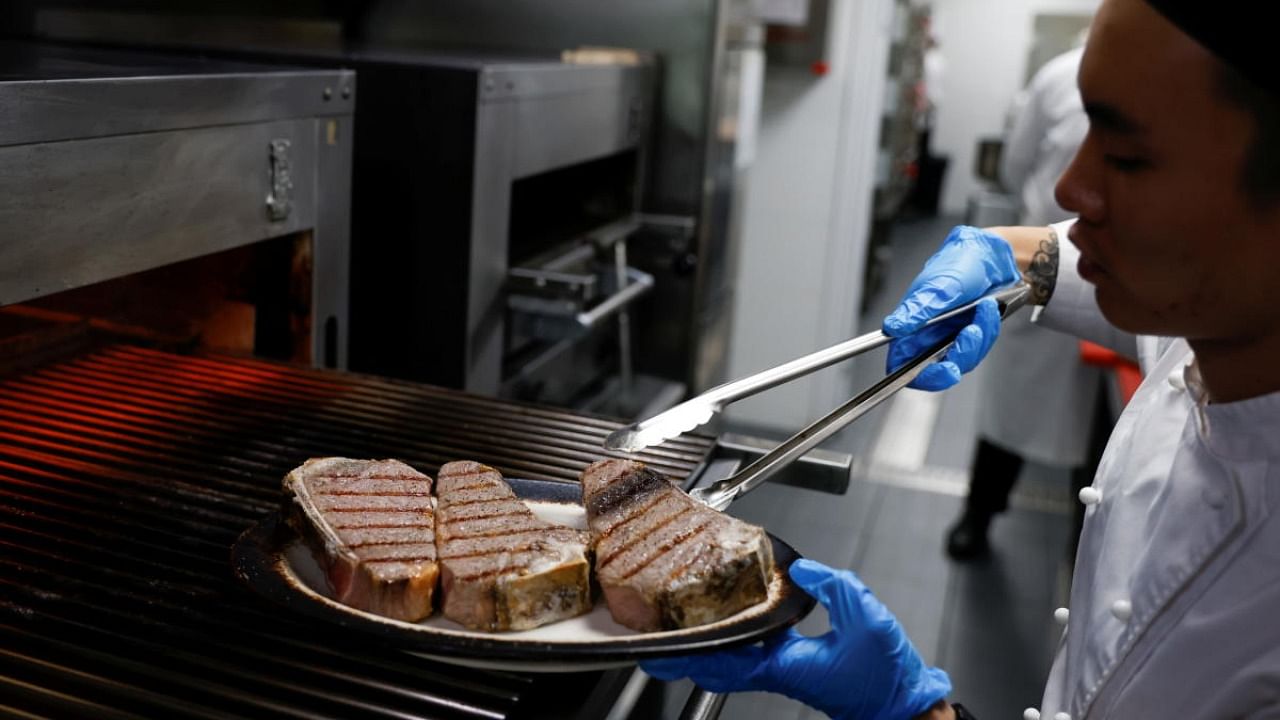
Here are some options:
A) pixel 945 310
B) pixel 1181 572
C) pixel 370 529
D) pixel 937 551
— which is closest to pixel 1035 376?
pixel 937 551

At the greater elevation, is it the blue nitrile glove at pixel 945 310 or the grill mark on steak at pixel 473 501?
the blue nitrile glove at pixel 945 310

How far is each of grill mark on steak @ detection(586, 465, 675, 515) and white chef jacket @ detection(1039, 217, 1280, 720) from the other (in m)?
0.48

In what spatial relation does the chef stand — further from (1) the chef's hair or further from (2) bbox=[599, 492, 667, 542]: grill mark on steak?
(2) bbox=[599, 492, 667, 542]: grill mark on steak

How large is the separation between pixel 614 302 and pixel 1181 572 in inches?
59.7

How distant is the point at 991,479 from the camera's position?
3.73 meters

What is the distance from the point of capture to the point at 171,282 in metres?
1.82

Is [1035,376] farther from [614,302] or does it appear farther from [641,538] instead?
[641,538]

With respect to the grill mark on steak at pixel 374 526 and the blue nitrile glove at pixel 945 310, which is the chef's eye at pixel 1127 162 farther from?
the grill mark on steak at pixel 374 526

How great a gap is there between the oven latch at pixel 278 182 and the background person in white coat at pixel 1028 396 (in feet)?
8.21

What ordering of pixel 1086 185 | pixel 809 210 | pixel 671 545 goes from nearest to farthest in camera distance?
pixel 1086 185 < pixel 671 545 < pixel 809 210

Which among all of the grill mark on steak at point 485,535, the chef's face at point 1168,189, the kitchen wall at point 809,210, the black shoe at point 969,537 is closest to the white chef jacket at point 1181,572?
the chef's face at point 1168,189

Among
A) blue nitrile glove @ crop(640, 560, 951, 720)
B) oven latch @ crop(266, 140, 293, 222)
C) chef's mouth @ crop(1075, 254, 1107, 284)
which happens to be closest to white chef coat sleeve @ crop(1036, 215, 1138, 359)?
chef's mouth @ crop(1075, 254, 1107, 284)

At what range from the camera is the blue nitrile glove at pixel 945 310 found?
4.44ft

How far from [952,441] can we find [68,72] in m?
4.16
